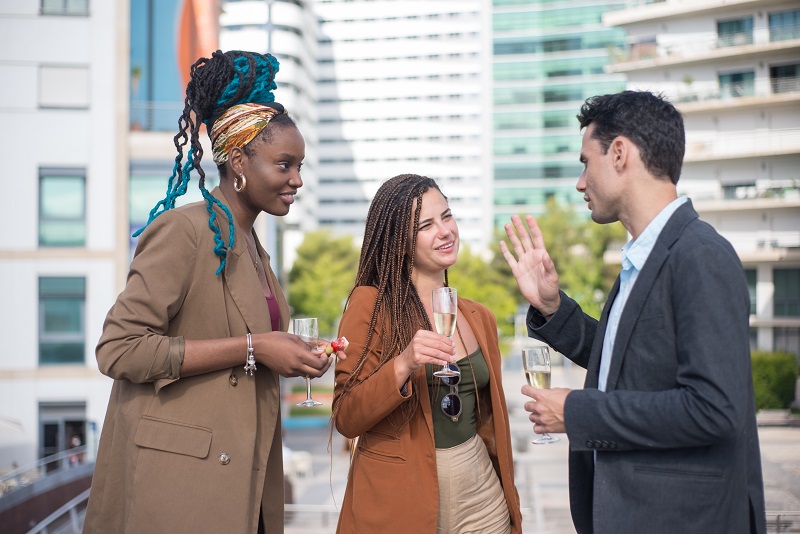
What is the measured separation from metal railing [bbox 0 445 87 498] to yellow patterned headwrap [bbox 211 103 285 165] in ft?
19.5

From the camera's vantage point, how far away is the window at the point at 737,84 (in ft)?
92.9

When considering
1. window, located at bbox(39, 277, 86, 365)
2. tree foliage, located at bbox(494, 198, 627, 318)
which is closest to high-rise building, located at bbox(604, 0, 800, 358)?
tree foliage, located at bbox(494, 198, 627, 318)

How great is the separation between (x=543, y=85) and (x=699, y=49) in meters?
45.2

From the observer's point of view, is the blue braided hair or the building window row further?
the building window row

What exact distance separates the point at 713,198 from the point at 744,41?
17.7 ft

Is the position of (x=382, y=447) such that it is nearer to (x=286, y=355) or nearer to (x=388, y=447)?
(x=388, y=447)

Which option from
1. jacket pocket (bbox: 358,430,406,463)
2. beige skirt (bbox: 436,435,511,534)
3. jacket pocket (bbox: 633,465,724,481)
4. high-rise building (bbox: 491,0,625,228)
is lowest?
beige skirt (bbox: 436,435,511,534)

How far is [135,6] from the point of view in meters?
14.1

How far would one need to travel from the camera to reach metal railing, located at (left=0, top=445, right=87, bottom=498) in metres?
8.05

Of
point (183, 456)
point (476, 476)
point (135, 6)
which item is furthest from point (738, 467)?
point (135, 6)

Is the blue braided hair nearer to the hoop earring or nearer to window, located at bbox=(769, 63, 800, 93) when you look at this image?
the hoop earring

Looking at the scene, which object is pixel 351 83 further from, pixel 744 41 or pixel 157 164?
pixel 157 164

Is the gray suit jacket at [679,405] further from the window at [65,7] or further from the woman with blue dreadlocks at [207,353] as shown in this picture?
the window at [65,7]

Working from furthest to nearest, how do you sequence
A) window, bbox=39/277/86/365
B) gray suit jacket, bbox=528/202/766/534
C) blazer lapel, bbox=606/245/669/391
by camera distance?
window, bbox=39/277/86/365 < blazer lapel, bbox=606/245/669/391 < gray suit jacket, bbox=528/202/766/534
